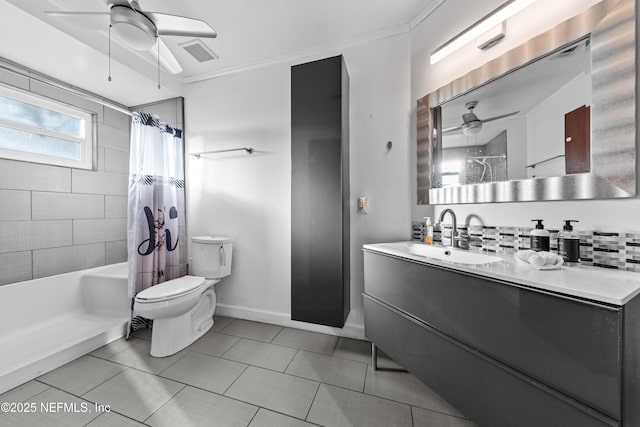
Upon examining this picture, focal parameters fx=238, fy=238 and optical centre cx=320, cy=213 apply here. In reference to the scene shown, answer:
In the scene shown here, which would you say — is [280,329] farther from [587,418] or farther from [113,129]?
[113,129]

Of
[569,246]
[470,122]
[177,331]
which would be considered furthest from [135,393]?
[470,122]

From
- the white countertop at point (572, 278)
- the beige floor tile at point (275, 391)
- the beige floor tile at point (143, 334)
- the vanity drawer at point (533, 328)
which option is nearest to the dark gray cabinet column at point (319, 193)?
the beige floor tile at point (275, 391)

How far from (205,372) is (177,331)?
0.46m

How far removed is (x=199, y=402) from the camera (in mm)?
1380

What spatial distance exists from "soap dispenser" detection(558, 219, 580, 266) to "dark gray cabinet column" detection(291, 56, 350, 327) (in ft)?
3.70

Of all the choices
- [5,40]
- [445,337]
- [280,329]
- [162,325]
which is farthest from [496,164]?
[5,40]

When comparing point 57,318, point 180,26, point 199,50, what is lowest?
point 57,318

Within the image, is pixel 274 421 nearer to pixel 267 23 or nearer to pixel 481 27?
pixel 481 27

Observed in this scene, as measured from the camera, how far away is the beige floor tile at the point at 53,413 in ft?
4.05

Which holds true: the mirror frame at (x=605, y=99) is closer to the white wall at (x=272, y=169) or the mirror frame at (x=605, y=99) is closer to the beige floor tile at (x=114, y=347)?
the white wall at (x=272, y=169)

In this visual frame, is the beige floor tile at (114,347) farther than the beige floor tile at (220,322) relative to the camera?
No

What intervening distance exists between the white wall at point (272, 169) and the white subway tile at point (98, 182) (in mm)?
977

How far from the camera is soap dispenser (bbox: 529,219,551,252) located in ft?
3.74

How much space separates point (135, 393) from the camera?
1.44 metres
